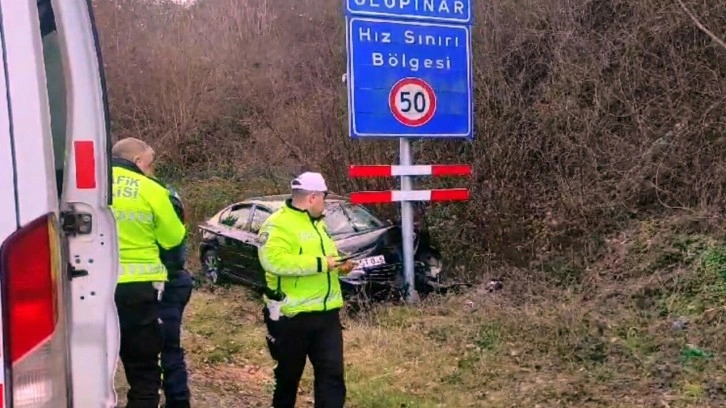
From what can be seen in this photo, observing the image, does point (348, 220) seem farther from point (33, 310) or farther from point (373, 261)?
point (33, 310)

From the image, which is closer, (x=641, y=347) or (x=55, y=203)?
(x=55, y=203)

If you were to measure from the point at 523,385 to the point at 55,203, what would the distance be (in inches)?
195

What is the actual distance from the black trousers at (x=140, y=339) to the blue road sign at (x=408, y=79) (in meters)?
5.10

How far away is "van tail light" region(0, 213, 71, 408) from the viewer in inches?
73.4

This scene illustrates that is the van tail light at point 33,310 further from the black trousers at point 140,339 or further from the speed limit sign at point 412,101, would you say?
the speed limit sign at point 412,101

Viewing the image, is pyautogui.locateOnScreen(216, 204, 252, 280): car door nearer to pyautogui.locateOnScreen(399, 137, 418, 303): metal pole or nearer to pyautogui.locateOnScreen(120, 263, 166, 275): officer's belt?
pyautogui.locateOnScreen(399, 137, 418, 303): metal pole

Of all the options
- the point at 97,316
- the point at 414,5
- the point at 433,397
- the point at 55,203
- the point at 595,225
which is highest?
the point at 414,5

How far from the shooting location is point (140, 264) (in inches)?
182

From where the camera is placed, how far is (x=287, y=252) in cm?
474

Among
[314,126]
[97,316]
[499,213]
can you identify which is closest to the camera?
[97,316]

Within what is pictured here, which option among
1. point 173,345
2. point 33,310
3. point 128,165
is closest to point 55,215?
point 33,310

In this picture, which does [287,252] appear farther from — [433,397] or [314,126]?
[314,126]

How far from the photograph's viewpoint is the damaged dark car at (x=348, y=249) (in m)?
10.0

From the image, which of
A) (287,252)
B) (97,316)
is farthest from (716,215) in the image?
(97,316)
